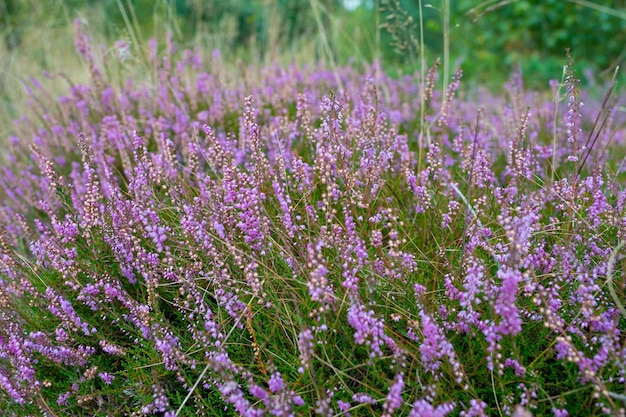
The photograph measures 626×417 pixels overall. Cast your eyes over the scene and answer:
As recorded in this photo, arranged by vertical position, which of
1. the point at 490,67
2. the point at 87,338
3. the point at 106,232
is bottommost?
the point at 490,67

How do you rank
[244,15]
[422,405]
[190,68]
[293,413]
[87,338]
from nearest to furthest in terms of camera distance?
[422,405]
[293,413]
[87,338]
[190,68]
[244,15]

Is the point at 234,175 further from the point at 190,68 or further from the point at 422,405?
the point at 190,68

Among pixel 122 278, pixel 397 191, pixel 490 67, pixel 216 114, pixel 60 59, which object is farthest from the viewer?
pixel 490 67

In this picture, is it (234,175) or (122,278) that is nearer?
(234,175)

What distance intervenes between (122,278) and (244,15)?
1422 cm

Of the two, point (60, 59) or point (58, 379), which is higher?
point (60, 59)

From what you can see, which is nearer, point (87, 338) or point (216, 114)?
point (87, 338)

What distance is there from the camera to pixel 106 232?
8.08 feet

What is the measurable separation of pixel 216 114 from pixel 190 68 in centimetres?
235

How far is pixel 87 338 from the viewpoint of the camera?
234 centimetres


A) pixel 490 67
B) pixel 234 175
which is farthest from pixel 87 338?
pixel 490 67

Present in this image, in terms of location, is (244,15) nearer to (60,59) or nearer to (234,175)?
(60,59)

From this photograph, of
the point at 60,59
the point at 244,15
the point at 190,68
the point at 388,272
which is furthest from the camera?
the point at 244,15

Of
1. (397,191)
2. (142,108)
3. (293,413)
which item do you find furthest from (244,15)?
(293,413)
